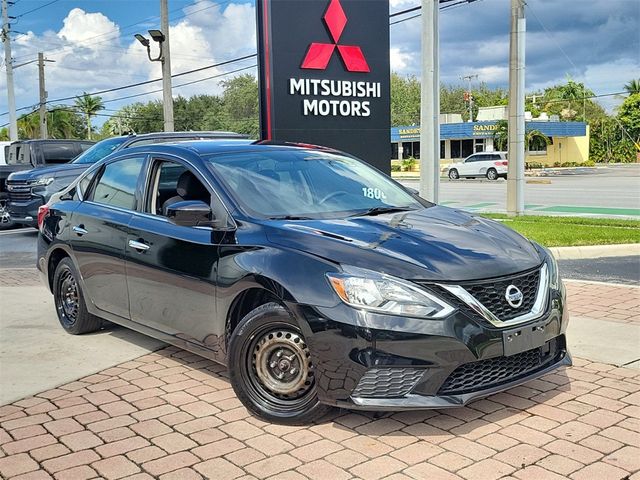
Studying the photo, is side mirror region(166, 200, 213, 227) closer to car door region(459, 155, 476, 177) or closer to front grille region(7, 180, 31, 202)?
front grille region(7, 180, 31, 202)

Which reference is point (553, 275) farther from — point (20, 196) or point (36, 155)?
point (36, 155)

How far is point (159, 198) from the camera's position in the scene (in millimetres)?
5270

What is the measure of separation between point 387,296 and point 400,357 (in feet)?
1.06

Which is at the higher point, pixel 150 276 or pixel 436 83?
pixel 436 83

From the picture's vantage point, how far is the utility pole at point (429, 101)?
37.8 ft

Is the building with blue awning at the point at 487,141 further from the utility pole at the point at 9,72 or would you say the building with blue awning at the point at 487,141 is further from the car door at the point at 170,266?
the car door at the point at 170,266

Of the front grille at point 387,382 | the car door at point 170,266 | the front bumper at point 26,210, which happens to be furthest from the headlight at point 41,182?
the front grille at point 387,382

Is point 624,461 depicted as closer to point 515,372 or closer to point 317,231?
point 515,372

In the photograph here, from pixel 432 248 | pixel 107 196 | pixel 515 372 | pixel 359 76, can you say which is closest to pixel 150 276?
pixel 107 196

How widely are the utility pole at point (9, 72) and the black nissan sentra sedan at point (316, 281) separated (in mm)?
29030

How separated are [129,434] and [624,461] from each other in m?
2.68

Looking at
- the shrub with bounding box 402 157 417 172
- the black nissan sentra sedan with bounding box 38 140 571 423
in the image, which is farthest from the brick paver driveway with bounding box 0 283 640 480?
the shrub with bounding box 402 157 417 172

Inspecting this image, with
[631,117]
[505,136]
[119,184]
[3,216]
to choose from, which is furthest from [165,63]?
[631,117]

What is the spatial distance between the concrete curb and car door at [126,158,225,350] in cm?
616
